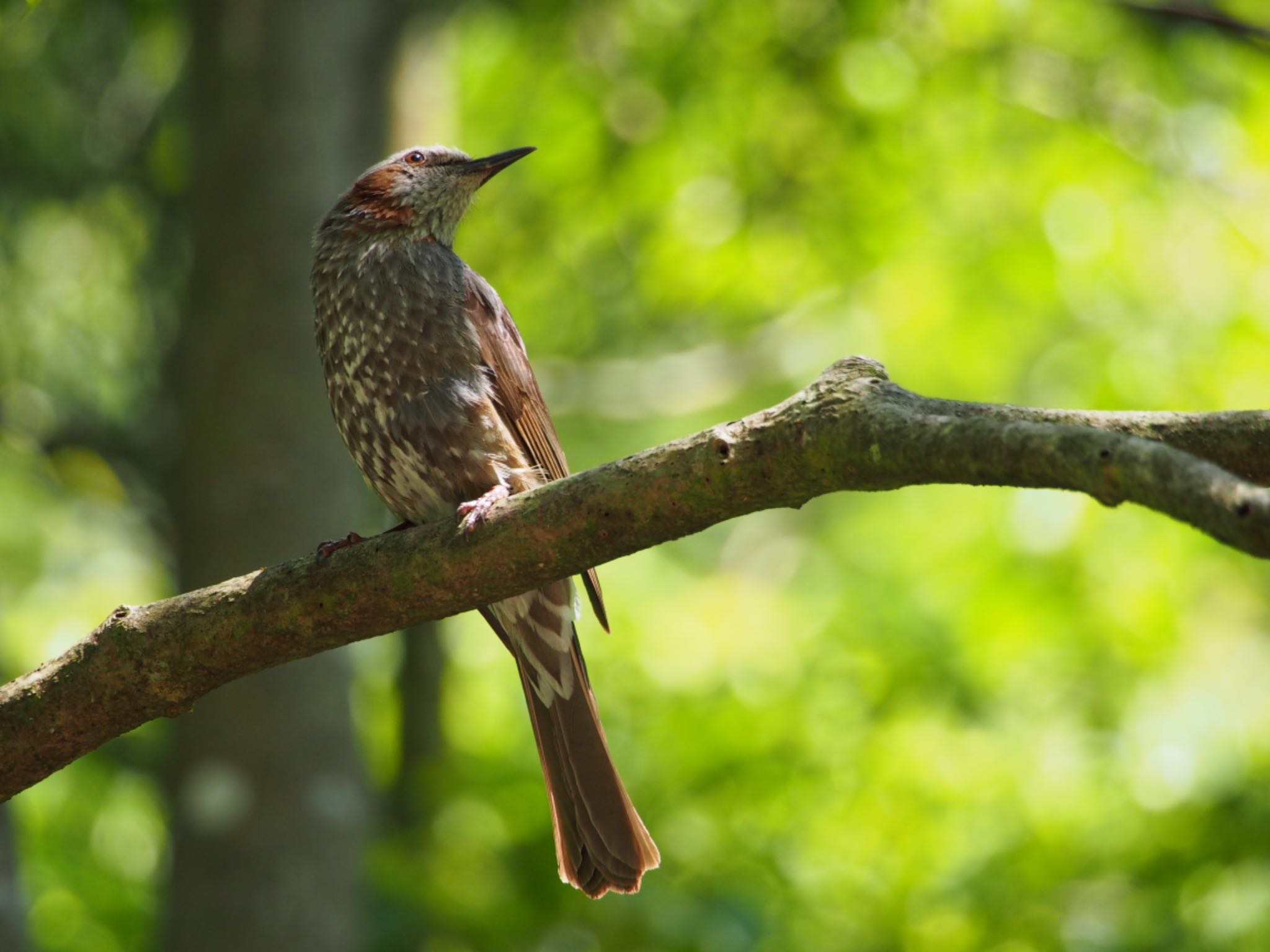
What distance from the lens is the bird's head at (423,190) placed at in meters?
3.91

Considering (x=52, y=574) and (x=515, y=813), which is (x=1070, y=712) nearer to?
(x=515, y=813)

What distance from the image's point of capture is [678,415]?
799 cm

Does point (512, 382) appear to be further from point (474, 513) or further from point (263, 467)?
point (263, 467)

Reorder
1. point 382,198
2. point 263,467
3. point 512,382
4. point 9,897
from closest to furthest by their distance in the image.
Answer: point 512,382 < point 9,897 < point 382,198 < point 263,467

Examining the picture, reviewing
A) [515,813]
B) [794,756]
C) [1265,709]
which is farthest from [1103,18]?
[515,813]

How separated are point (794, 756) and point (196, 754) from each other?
7.14 feet

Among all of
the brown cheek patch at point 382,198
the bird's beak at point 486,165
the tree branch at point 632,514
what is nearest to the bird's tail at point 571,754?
the tree branch at point 632,514

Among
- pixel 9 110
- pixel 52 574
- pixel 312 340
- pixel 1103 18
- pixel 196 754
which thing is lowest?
pixel 196 754

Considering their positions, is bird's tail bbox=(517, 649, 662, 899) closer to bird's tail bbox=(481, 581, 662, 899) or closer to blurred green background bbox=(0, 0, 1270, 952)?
bird's tail bbox=(481, 581, 662, 899)

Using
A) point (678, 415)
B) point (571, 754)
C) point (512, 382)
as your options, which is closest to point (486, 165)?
point (512, 382)

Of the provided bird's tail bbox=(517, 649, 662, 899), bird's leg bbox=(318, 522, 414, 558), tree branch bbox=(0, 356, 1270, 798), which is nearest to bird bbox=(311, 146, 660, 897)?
bird's tail bbox=(517, 649, 662, 899)

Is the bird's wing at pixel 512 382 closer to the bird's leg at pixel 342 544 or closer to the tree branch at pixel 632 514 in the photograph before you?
the bird's leg at pixel 342 544

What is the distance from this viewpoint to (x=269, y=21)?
15.7ft

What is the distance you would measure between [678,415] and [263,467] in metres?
3.78
